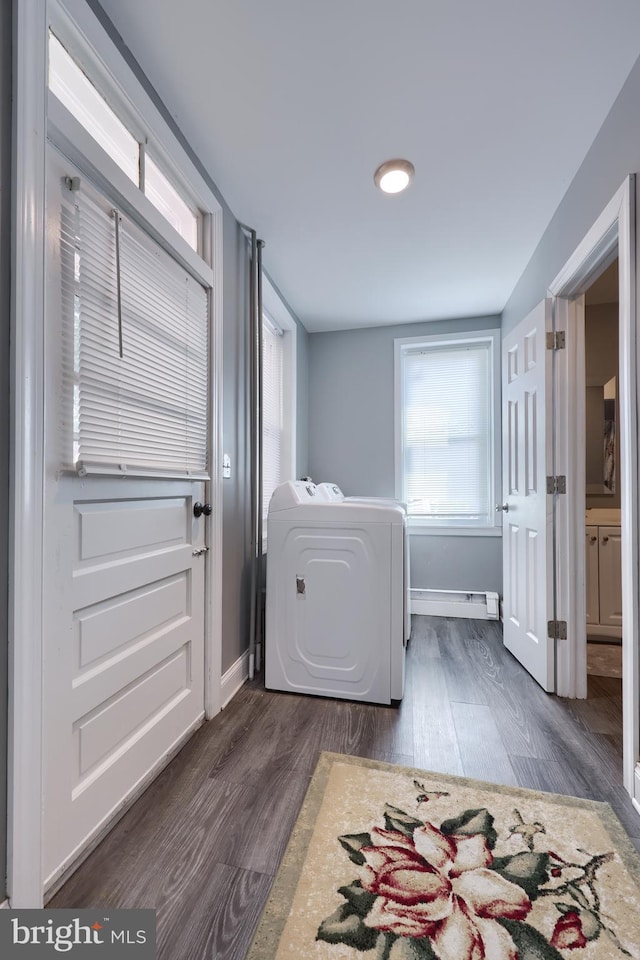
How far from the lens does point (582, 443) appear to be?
206cm

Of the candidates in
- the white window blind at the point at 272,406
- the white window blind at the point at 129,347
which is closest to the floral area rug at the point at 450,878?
the white window blind at the point at 129,347

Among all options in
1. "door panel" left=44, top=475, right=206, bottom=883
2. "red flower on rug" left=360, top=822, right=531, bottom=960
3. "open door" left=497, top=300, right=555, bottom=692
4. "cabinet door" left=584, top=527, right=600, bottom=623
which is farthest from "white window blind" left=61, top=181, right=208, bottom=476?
"cabinet door" left=584, top=527, right=600, bottom=623

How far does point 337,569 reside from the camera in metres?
2.02

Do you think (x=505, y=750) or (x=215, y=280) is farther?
(x=215, y=280)

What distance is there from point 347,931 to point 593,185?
8.34 ft

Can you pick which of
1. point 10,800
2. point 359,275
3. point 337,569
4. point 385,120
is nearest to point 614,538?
point 337,569

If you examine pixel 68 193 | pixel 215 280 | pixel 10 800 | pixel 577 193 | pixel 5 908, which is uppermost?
pixel 577 193

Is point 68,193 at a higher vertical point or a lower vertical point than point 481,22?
lower

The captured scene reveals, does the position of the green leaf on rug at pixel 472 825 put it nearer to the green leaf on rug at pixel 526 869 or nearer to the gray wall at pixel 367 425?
the green leaf on rug at pixel 526 869

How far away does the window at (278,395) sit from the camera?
2.92m

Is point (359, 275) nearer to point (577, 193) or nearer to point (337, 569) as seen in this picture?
point (577, 193)

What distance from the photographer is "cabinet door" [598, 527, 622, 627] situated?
273 cm

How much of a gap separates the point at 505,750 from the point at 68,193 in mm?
2345

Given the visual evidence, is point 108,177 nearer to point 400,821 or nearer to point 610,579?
point 400,821
